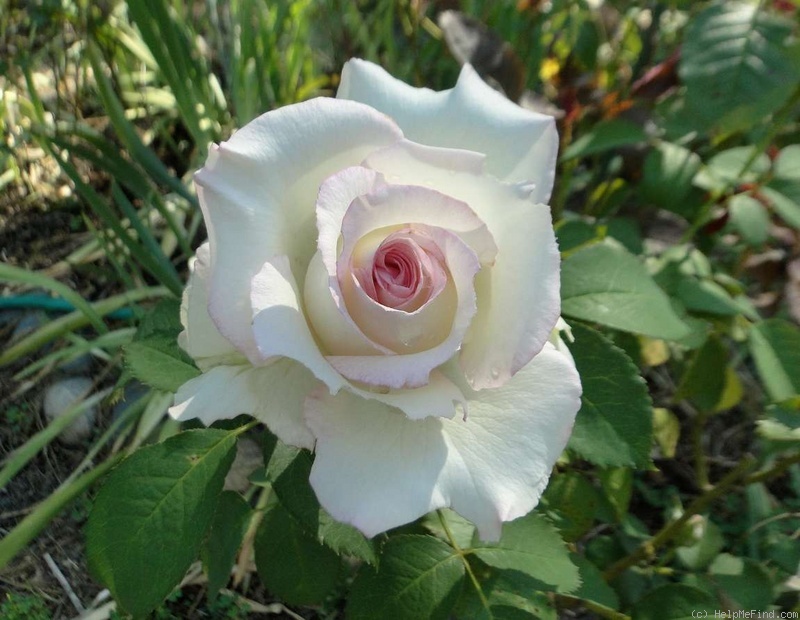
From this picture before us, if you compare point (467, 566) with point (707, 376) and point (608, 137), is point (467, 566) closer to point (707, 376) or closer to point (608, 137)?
point (707, 376)

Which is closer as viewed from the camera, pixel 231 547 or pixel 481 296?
pixel 481 296

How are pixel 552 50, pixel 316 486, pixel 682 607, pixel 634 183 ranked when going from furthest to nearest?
pixel 552 50 < pixel 634 183 < pixel 682 607 < pixel 316 486

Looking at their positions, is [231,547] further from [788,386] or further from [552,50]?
[552,50]

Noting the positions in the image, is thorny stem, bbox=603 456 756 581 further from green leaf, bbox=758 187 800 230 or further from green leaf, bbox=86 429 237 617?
green leaf, bbox=86 429 237 617

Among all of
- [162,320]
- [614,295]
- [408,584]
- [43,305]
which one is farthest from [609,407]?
[43,305]

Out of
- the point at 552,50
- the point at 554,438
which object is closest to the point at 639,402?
the point at 554,438

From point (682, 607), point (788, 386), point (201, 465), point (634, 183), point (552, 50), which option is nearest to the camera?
point (201, 465)

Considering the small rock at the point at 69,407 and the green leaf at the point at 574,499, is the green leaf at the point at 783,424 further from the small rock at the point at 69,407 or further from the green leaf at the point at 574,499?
the small rock at the point at 69,407
